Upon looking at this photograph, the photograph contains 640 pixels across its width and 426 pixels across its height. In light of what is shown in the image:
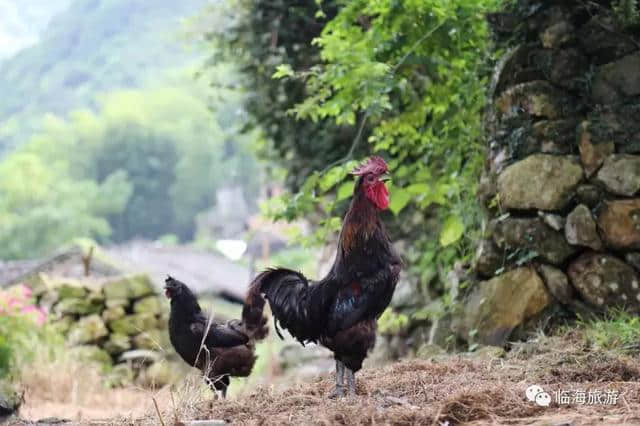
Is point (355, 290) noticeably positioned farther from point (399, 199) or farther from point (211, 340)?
point (399, 199)

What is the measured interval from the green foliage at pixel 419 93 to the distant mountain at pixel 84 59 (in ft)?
151

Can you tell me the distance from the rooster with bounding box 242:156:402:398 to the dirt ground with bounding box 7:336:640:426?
0.84 ft

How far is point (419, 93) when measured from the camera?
20.9 feet

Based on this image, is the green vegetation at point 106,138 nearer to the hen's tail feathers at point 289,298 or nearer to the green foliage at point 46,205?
the green foliage at point 46,205

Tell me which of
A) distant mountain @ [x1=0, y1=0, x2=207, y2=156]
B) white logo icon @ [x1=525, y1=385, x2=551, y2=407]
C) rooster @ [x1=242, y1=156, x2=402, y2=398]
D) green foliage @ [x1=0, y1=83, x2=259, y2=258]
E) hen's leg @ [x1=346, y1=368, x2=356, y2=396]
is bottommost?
green foliage @ [x1=0, y1=83, x2=259, y2=258]

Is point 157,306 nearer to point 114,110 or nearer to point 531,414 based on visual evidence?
point 531,414

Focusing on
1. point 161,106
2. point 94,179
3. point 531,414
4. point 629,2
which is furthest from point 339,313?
point 161,106

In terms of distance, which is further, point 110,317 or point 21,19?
point 21,19

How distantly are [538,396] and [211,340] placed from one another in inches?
81.2

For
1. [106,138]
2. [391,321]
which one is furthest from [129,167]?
[391,321]

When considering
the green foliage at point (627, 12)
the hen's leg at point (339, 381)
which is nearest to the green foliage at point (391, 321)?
the hen's leg at point (339, 381)

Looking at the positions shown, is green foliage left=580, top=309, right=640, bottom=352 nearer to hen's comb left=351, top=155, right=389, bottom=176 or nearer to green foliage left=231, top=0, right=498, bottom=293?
green foliage left=231, top=0, right=498, bottom=293

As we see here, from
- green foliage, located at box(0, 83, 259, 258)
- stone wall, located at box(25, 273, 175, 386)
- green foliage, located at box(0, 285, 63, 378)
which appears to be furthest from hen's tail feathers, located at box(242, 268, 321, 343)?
green foliage, located at box(0, 83, 259, 258)

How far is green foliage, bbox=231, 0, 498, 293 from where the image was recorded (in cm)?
555
